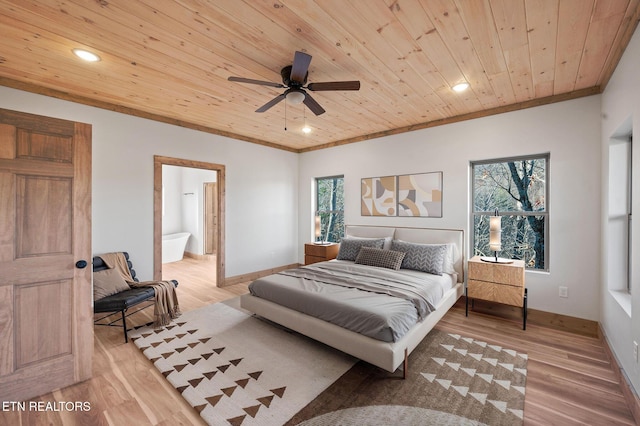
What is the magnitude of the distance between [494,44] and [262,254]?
185 inches

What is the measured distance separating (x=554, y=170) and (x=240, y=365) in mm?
4051

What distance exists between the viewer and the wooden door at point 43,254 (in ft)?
6.27

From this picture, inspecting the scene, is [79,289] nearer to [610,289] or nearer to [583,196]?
[610,289]

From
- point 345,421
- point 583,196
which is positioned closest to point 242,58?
→ point 345,421

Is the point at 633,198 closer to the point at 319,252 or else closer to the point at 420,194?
the point at 420,194

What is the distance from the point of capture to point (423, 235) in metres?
4.12

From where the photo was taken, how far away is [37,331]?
201cm

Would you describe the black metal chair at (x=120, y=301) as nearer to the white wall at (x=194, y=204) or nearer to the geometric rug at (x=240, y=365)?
the geometric rug at (x=240, y=365)

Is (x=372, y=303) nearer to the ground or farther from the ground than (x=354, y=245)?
nearer to the ground

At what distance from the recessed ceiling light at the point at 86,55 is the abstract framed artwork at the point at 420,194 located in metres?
4.03

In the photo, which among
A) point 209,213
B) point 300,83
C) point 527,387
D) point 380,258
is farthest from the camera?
point 209,213

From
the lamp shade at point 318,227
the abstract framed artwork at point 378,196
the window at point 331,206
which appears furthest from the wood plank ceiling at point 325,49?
the lamp shade at point 318,227

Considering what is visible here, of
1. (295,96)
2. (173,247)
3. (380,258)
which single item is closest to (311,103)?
(295,96)

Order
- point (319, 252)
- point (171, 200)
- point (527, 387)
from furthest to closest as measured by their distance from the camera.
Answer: point (171, 200) → point (319, 252) → point (527, 387)
